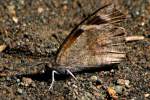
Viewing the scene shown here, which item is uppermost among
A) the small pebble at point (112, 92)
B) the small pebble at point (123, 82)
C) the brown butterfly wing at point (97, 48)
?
the brown butterfly wing at point (97, 48)

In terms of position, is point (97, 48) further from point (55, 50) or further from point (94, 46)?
point (55, 50)

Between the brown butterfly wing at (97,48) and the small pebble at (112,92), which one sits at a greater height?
the brown butterfly wing at (97,48)

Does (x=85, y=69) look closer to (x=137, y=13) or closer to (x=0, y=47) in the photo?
(x=0, y=47)

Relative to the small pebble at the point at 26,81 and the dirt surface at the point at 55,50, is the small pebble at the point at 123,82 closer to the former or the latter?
the dirt surface at the point at 55,50

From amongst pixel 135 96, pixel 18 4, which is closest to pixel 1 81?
pixel 135 96

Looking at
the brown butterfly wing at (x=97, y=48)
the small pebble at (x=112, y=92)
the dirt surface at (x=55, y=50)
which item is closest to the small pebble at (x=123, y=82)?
the dirt surface at (x=55, y=50)

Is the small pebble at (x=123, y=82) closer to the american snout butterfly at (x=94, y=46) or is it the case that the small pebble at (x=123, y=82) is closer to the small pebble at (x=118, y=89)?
the small pebble at (x=118, y=89)

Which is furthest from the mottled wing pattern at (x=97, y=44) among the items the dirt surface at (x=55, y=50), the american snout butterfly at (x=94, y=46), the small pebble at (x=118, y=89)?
the small pebble at (x=118, y=89)

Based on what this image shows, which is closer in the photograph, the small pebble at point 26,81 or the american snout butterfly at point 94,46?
the american snout butterfly at point 94,46
